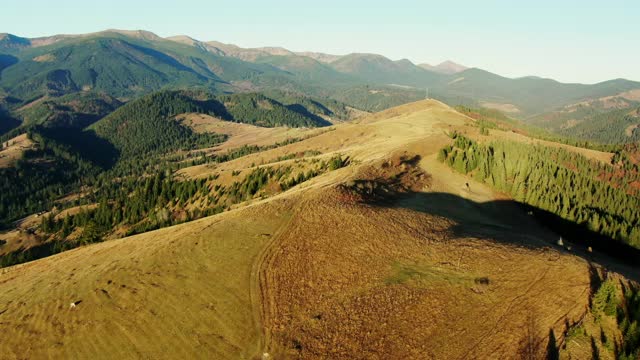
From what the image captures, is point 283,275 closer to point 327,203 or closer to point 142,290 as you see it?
point 142,290

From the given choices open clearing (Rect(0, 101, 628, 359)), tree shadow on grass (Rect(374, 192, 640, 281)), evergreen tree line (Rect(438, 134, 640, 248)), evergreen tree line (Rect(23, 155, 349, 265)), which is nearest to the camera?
open clearing (Rect(0, 101, 628, 359))

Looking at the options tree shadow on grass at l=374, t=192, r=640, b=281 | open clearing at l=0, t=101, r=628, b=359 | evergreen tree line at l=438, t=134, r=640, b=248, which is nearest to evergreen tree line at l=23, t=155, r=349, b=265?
evergreen tree line at l=438, t=134, r=640, b=248

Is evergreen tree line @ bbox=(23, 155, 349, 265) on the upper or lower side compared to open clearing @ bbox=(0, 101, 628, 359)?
lower

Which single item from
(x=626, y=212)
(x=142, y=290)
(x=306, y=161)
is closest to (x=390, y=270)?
(x=142, y=290)

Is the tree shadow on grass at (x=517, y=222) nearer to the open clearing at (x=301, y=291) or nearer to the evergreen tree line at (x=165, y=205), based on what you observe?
the open clearing at (x=301, y=291)

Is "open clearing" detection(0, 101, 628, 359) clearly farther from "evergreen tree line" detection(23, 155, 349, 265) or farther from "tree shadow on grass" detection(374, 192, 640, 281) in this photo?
"evergreen tree line" detection(23, 155, 349, 265)

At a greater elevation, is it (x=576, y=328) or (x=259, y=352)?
(x=576, y=328)
